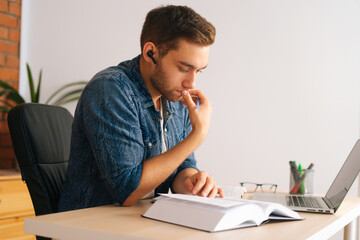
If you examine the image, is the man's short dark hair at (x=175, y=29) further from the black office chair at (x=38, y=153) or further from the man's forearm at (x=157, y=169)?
the black office chair at (x=38, y=153)

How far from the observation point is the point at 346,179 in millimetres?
1388

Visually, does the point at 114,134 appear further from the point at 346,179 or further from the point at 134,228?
the point at 346,179

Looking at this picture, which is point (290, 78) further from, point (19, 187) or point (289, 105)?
point (19, 187)

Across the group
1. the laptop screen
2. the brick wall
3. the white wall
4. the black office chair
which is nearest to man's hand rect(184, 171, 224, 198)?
the laptop screen

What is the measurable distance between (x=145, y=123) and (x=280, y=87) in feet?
5.34

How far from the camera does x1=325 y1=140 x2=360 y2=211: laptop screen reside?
4.27ft

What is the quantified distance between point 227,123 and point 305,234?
2.07 m

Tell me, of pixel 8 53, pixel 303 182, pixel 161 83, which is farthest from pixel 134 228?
pixel 8 53

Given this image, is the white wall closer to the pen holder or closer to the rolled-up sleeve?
the pen holder

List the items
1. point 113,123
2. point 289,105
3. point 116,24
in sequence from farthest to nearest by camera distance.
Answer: point 116,24 < point 289,105 < point 113,123

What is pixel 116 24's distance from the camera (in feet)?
11.0

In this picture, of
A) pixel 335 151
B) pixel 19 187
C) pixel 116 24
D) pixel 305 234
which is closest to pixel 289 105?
pixel 335 151

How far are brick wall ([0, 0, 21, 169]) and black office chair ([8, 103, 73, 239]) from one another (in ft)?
6.22

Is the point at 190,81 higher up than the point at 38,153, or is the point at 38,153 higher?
the point at 190,81
